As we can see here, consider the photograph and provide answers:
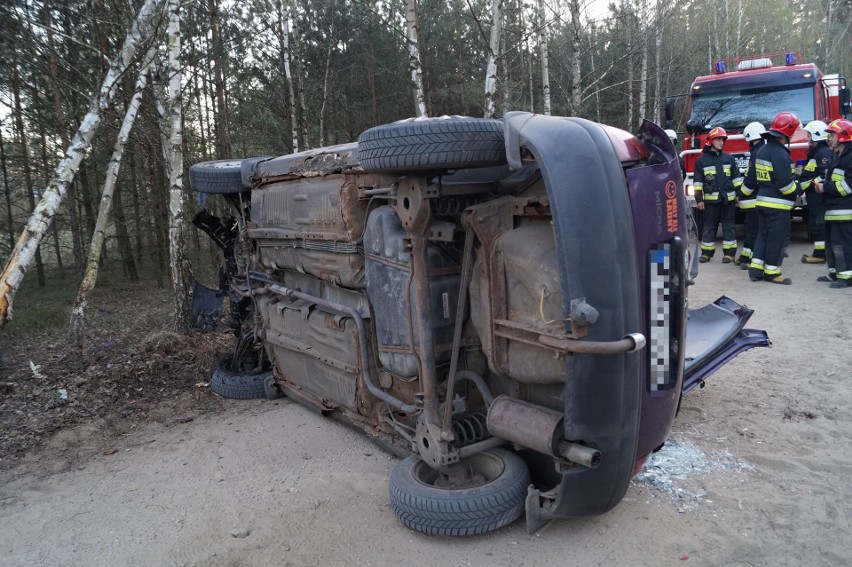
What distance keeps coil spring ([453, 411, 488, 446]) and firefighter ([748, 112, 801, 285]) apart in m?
6.21

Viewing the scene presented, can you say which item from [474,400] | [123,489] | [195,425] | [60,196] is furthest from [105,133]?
[474,400]

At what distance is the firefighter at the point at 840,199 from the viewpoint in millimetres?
7129

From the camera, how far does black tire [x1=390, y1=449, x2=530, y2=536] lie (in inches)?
110

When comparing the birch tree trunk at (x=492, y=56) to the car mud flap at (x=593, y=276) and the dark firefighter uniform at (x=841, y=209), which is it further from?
the car mud flap at (x=593, y=276)

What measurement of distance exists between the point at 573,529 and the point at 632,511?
13.7 inches

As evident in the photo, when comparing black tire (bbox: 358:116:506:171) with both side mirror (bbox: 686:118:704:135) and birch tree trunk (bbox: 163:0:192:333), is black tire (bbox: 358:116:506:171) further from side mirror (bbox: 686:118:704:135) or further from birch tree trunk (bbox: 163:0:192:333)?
side mirror (bbox: 686:118:704:135)

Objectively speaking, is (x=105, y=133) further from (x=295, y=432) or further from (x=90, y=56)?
(x=295, y=432)

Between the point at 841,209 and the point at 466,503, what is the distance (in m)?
6.79

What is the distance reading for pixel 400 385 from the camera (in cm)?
356

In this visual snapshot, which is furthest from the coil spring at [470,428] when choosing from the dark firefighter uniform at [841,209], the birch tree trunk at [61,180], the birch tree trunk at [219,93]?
the birch tree trunk at [219,93]

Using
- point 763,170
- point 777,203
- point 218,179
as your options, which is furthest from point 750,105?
point 218,179

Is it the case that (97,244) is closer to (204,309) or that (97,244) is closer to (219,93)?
(204,309)

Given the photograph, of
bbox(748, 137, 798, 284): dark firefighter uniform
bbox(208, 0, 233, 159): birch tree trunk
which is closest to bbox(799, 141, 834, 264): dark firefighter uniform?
bbox(748, 137, 798, 284): dark firefighter uniform

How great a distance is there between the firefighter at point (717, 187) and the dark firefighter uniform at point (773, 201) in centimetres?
137
